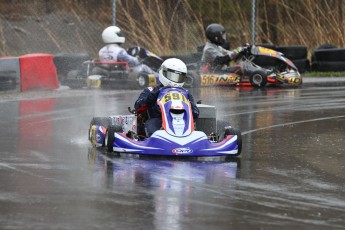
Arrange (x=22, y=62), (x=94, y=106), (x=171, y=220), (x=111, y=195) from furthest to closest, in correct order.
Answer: (x=22, y=62), (x=94, y=106), (x=111, y=195), (x=171, y=220)

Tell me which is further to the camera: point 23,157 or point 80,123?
point 80,123

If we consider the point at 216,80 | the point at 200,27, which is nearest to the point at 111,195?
the point at 216,80

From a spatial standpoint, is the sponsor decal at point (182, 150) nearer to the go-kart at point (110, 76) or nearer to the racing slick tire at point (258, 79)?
the go-kart at point (110, 76)

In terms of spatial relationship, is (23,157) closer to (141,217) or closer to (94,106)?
(141,217)

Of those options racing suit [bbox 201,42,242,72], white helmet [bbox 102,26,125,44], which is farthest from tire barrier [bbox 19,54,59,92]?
racing suit [bbox 201,42,242,72]

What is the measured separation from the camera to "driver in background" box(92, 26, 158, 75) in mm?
18609

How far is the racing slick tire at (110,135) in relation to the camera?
9.35 m

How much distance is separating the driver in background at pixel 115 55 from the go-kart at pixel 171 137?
8475 mm

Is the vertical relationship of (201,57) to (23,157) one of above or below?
above

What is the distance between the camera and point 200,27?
23.1 meters

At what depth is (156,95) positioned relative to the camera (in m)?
9.92

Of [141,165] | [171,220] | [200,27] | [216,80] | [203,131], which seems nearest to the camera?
[171,220]

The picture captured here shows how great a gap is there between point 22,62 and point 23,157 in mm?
7994

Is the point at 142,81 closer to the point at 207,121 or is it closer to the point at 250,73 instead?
the point at 250,73
